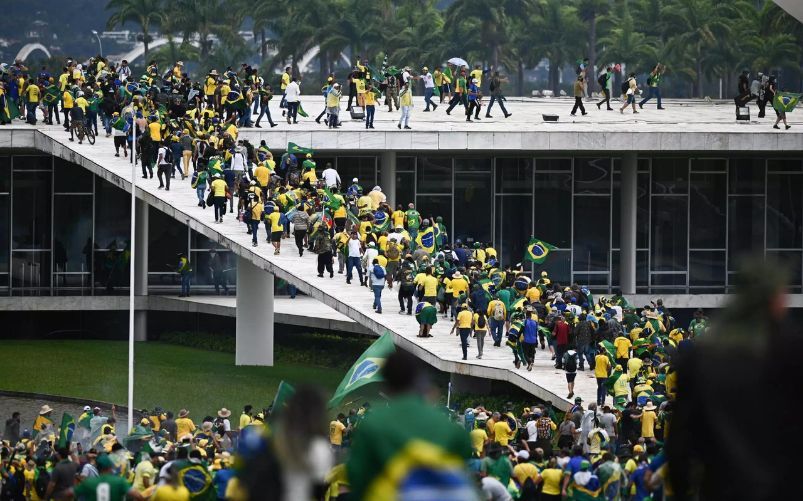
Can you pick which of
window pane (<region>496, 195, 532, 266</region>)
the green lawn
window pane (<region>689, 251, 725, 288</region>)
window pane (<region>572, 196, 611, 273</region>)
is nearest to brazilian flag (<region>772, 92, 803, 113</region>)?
window pane (<region>689, 251, 725, 288</region>)

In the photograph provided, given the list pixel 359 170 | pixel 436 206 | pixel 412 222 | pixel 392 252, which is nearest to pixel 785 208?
pixel 436 206

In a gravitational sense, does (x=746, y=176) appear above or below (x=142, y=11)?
below

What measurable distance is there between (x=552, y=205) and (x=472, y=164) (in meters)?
2.24

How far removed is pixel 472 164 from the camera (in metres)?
42.1

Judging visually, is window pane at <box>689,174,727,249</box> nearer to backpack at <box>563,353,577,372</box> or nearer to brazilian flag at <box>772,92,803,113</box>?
brazilian flag at <box>772,92,803,113</box>

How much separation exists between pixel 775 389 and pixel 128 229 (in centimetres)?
3536

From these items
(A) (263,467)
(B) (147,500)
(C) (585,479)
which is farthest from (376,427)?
(C) (585,479)

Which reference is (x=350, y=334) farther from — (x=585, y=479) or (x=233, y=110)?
(x=585, y=479)

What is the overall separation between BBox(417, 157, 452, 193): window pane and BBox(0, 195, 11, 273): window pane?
9.77 m

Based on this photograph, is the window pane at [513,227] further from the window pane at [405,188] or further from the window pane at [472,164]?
the window pane at [405,188]

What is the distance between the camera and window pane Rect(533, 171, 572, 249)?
42312 millimetres

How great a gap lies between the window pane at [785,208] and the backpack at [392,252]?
53.0 feet

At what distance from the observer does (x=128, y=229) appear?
41.1 meters

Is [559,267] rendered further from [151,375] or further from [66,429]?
[66,429]
